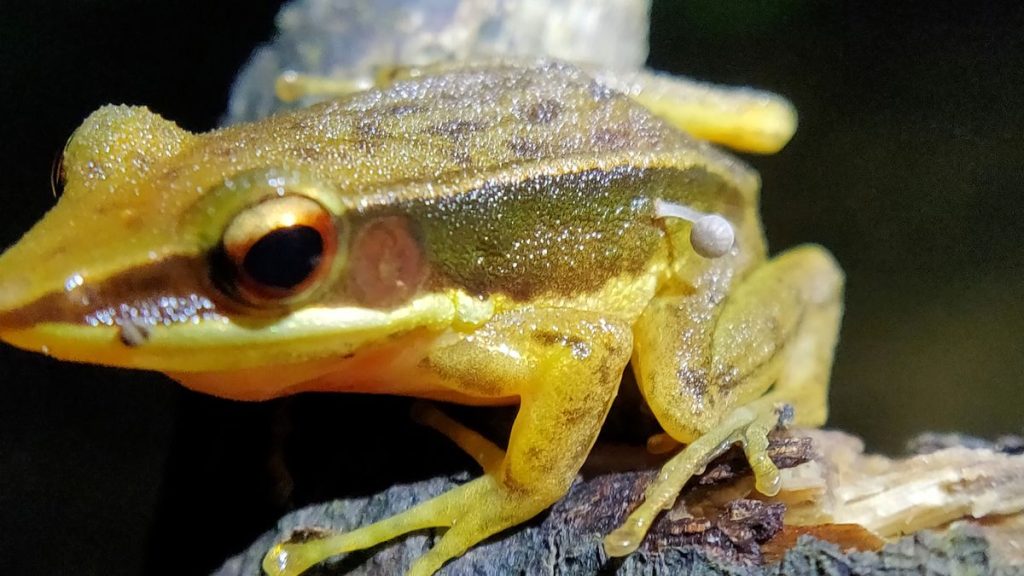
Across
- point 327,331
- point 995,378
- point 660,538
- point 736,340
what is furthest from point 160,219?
point 995,378

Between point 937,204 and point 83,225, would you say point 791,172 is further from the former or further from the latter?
point 83,225

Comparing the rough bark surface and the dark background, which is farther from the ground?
the dark background

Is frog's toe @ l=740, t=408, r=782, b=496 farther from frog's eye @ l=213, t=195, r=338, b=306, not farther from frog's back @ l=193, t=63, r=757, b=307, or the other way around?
frog's eye @ l=213, t=195, r=338, b=306

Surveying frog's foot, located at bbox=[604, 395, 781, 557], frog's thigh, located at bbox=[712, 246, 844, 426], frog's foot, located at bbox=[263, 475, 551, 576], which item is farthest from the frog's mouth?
frog's thigh, located at bbox=[712, 246, 844, 426]

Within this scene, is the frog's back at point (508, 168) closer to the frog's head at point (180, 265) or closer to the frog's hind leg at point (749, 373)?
the frog's head at point (180, 265)

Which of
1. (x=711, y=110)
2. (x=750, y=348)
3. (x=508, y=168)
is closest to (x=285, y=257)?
(x=508, y=168)

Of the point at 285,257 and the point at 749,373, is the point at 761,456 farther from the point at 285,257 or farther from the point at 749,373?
the point at 285,257
